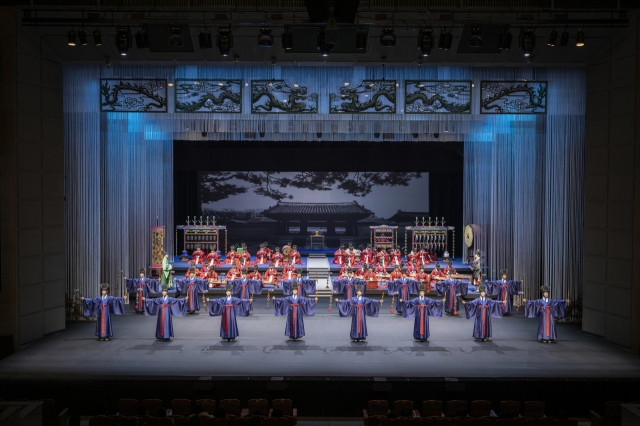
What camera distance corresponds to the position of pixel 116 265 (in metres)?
14.5

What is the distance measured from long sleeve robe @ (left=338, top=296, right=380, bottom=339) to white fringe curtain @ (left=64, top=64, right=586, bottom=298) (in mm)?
4246

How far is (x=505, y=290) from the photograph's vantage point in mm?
13594

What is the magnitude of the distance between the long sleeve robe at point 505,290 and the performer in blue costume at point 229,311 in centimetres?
558

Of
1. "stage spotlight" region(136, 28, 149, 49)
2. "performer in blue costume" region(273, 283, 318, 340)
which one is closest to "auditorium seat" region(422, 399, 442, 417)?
"performer in blue costume" region(273, 283, 318, 340)

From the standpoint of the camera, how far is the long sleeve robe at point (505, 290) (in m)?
13.6

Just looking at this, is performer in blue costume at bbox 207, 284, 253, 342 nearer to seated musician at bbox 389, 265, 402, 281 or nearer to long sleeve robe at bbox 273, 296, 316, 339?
long sleeve robe at bbox 273, 296, 316, 339

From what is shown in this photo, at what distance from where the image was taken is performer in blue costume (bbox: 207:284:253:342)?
11.2m

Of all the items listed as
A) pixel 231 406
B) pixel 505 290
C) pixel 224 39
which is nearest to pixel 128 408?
pixel 231 406

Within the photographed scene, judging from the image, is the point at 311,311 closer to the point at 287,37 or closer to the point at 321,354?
the point at 321,354

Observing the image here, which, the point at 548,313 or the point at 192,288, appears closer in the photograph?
the point at 548,313

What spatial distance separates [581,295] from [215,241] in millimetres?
11928

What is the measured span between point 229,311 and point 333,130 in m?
6.32

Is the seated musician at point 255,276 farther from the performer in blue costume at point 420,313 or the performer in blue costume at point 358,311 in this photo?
the performer in blue costume at point 420,313

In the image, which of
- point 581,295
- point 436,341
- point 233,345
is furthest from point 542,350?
point 233,345
